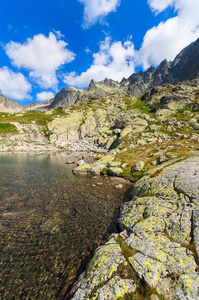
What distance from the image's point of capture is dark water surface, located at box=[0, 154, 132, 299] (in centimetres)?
820

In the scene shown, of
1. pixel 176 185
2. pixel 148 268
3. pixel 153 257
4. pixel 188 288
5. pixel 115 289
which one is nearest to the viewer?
pixel 188 288

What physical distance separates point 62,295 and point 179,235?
836 centimetres

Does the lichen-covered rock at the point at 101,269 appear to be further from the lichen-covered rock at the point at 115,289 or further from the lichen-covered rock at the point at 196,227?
the lichen-covered rock at the point at 196,227

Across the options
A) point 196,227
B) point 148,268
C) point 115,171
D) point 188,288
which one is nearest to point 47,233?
point 148,268

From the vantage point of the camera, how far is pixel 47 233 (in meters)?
12.4

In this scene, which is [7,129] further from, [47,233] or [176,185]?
[176,185]

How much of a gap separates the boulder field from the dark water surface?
2600mm

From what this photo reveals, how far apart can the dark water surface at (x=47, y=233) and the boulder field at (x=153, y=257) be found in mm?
2600

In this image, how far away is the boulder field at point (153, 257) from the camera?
18.8ft

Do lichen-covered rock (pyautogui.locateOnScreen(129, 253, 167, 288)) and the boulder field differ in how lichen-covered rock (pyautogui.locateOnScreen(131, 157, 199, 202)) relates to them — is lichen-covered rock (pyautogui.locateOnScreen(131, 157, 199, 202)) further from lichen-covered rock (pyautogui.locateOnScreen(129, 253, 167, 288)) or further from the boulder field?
lichen-covered rock (pyautogui.locateOnScreen(129, 253, 167, 288))

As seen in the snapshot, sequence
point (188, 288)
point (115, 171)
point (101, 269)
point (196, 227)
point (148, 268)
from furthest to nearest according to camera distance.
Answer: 1. point (115, 171)
2. point (196, 227)
3. point (101, 269)
4. point (148, 268)
5. point (188, 288)

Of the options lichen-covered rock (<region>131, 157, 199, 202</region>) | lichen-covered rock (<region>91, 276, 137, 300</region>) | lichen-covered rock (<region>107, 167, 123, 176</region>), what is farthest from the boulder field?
lichen-covered rock (<region>107, 167, 123, 176</region>)

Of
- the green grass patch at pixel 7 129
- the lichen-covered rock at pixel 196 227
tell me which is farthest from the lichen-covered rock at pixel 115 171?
the green grass patch at pixel 7 129

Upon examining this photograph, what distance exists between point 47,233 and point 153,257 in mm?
9963
